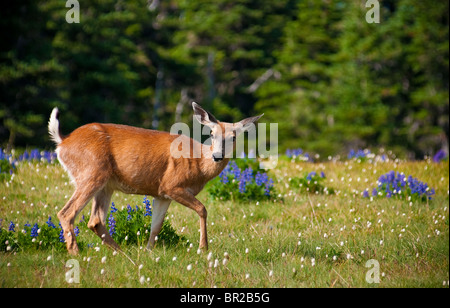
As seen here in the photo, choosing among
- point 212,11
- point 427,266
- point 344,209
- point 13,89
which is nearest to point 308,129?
point 212,11

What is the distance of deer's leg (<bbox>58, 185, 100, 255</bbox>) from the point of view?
6.02 metres

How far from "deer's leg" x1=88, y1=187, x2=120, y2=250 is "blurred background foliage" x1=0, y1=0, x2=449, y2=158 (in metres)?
11.8

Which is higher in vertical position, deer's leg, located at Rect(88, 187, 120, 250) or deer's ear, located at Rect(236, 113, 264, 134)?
deer's ear, located at Rect(236, 113, 264, 134)

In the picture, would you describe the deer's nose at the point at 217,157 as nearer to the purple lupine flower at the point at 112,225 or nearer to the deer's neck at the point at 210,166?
the deer's neck at the point at 210,166

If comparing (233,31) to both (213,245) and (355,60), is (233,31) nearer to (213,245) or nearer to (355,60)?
(355,60)

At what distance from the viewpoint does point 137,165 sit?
6488 millimetres

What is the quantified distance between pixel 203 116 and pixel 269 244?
5.44ft

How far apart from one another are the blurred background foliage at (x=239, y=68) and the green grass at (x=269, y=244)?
341 inches

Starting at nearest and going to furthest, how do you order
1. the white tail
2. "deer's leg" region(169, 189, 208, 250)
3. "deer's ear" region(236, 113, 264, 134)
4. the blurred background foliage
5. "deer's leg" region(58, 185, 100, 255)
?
1. "deer's leg" region(58, 185, 100, 255)
2. "deer's leg" region(169, 189, 208, 250)
3. the white tail
4. "deer's ear" region(236, 113, 264, 134)
5. the blurred background foliage

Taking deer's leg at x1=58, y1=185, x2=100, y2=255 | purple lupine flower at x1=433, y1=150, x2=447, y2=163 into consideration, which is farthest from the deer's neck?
purple lupine flower at x1=433, y1=150, x2=447, y2=163

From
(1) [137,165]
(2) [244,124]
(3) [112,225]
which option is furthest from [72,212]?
(2) [244,124]

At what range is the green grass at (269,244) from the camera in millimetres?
5453

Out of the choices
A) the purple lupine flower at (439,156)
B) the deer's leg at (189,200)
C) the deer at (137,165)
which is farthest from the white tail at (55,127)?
the purple lupine flower at (439,156)

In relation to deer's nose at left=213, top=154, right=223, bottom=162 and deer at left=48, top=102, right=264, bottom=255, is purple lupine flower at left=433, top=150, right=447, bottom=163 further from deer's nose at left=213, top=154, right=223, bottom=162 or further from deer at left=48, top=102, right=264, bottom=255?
deer's nose at left=213, top=154, right=223, bottom=162
